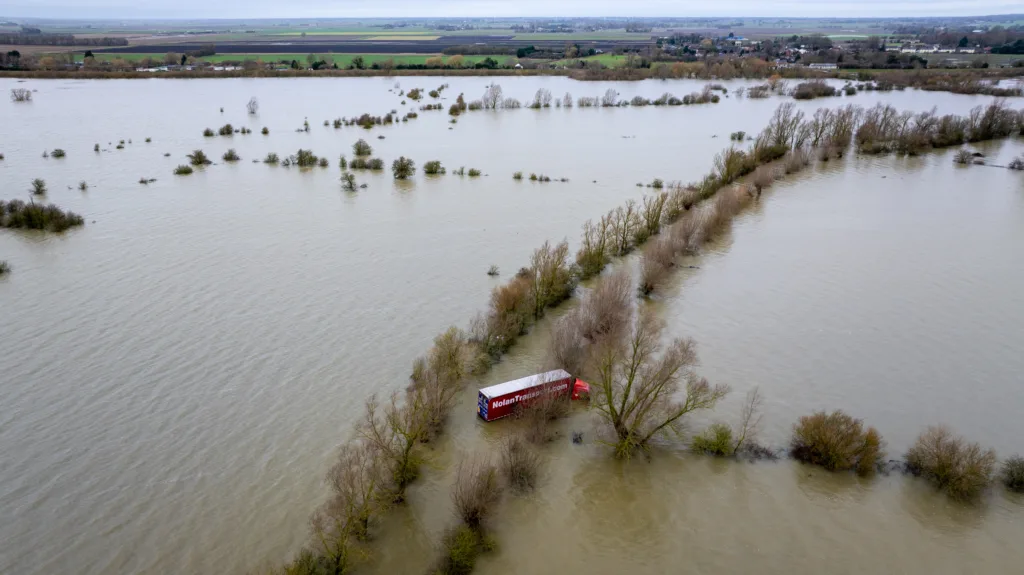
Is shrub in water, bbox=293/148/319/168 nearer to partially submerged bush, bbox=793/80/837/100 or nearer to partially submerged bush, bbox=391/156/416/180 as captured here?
partially submerged bush, bbox=391/156/416/180

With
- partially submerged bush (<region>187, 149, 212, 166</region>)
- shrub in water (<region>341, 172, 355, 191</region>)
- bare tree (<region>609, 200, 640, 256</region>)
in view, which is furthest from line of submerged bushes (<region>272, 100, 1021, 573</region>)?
partially submerged bush (<region>187, 149, 212, 166</region>)

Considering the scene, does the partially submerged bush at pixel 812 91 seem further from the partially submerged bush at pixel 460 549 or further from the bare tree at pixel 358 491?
the bare tree at pixel 358 491

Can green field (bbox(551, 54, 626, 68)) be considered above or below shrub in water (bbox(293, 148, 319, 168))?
above

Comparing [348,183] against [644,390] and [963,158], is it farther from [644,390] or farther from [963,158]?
[963,158]

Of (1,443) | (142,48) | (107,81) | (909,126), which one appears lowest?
→ (1,443)

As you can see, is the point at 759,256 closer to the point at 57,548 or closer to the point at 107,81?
the point at 57,548

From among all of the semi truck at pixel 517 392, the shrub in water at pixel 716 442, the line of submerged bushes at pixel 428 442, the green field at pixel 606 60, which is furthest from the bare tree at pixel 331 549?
the green field at pixel 606 60

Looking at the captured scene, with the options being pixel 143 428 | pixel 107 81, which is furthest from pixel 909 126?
pixel 107 81

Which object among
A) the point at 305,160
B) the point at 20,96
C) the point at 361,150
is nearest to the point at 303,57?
the point at 20,96
